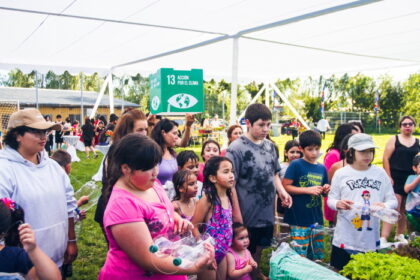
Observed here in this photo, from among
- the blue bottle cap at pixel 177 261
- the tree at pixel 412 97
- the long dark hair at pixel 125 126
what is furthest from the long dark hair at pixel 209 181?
the tree at pixel 412 97

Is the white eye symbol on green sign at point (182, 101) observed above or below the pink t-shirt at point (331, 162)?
above

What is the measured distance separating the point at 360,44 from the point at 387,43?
0.68 meters

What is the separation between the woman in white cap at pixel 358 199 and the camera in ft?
9.53

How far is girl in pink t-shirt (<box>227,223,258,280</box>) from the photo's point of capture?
9.64ft

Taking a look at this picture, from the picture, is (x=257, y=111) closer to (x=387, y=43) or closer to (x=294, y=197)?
(x=294, y=197)

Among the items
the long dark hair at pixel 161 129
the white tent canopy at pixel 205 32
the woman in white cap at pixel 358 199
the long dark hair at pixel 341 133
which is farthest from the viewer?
the white tent canopy at pixel 205 32

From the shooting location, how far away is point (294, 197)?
3555 mm

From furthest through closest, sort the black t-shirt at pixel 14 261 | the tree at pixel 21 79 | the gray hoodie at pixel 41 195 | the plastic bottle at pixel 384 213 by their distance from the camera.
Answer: the tree at pixel 21 79
the plastic bottle at pixel 384 213
the gray hoodie at pixel 41 195
the black t-shirt at pixel 14 261

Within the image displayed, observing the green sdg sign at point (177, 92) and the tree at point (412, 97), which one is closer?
the green sdg sign at point (177, 92)

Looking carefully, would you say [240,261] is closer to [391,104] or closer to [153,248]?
[153,248]

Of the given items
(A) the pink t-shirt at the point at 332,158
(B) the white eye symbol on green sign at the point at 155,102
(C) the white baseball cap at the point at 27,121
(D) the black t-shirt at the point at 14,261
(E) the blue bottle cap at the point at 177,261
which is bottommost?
(D) the black t-shirt at the point at 14,261

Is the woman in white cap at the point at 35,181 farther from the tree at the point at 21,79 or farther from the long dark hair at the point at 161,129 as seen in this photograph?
the tree at the point at 21,79

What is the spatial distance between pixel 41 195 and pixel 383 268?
2063mm

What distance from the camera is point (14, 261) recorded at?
1813 mm
